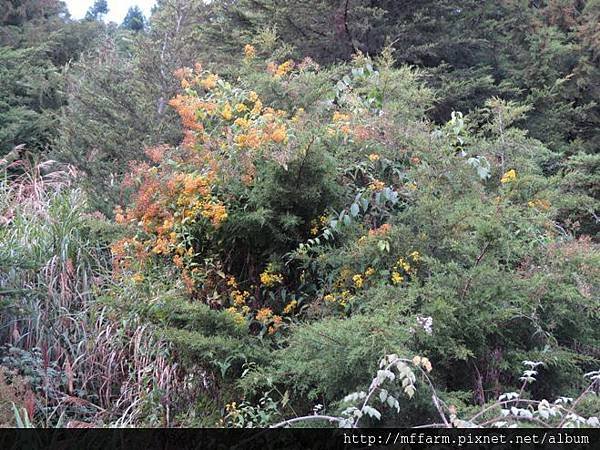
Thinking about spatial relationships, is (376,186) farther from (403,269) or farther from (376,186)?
(403,269)

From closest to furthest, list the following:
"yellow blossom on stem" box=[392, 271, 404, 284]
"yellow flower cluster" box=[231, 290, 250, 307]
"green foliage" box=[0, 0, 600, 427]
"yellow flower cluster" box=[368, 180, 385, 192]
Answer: "green foliage" box=[0, 0, 600, 427]
"yellow blossom on stem" box=[392, 271, 404, 284]
"yellow flower cluster" box=[231, 290, 250, 307]
"yellow flower cluster" box=[368, 180, 385, 192]

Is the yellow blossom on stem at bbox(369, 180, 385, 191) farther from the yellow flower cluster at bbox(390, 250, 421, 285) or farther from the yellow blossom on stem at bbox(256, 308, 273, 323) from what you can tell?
the yellow blossom on stem at bbox(256, 308, 273, 323)

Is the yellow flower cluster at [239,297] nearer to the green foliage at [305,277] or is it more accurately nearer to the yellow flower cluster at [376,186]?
the green foliage at [305,277]

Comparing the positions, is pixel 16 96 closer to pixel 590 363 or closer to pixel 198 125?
pixel 198 125

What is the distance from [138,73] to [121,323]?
442cm

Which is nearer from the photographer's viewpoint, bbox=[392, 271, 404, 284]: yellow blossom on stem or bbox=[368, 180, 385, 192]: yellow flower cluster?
bbox=[392, 271, 404, 284]: yellow blossom on stem

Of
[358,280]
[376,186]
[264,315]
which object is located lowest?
[264,315]

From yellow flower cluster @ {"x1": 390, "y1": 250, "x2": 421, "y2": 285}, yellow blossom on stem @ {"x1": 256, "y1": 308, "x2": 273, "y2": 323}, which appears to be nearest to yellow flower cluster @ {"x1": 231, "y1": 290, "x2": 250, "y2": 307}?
yellow blossom on stem @ {"x1": 256, "y1": 308, "x2": 273, "y2": 323}

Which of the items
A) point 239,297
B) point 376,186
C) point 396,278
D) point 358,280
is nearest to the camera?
point 396,278

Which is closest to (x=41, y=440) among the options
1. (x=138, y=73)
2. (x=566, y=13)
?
(x=138, y=73)

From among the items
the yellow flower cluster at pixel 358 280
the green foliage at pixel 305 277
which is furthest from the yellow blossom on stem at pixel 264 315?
the yellow flower cluster at pixel 358 280

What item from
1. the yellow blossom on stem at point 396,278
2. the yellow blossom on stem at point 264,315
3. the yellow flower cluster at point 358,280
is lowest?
the yellow blossom on stem at point 264,315

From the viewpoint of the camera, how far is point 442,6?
823cm

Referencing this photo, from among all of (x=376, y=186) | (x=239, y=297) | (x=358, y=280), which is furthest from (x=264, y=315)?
(x=376, y=186)
